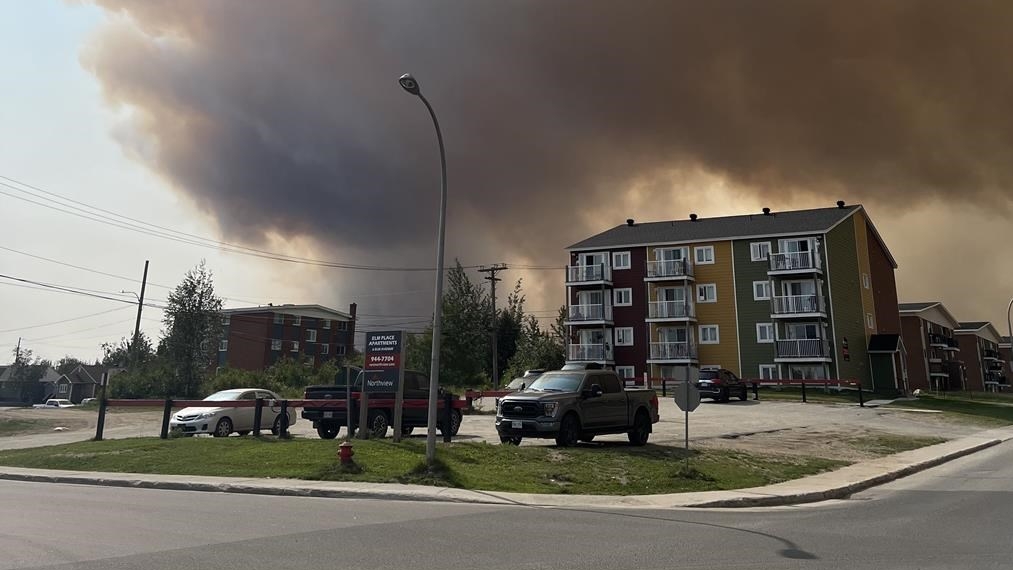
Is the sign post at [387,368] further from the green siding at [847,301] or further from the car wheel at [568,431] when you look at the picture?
the green siding at [847,301]

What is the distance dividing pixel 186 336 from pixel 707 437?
1651 inches

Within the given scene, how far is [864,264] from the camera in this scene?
194 ft

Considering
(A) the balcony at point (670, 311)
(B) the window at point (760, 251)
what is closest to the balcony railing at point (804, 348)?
(B) the window at point (760, 251)

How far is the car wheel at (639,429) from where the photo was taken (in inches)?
710

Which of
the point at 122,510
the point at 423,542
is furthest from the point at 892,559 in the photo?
the point at 122,510

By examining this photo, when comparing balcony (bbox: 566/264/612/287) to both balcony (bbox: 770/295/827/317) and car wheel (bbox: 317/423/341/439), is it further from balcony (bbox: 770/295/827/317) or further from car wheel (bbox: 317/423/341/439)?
Result: car wheel (bbox: 317/423/341/439)

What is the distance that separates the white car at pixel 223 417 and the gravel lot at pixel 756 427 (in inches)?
75.7

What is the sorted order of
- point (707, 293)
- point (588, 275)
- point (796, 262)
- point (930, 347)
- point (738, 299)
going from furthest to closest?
point (930, 347) < point (588, 275) < point (707, 293) < point (738, 299) < point (796, 262)

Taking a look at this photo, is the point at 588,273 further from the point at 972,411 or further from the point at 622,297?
the point at 972,411

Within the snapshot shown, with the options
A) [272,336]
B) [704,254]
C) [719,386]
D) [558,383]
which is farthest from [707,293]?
[272,336]

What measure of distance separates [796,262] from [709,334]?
28.6ft

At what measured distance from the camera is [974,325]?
4264 inches

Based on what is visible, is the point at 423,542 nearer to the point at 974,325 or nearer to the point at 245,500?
the point at 245,500

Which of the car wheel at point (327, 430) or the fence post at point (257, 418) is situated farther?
the car wheel at point (327, 430)
